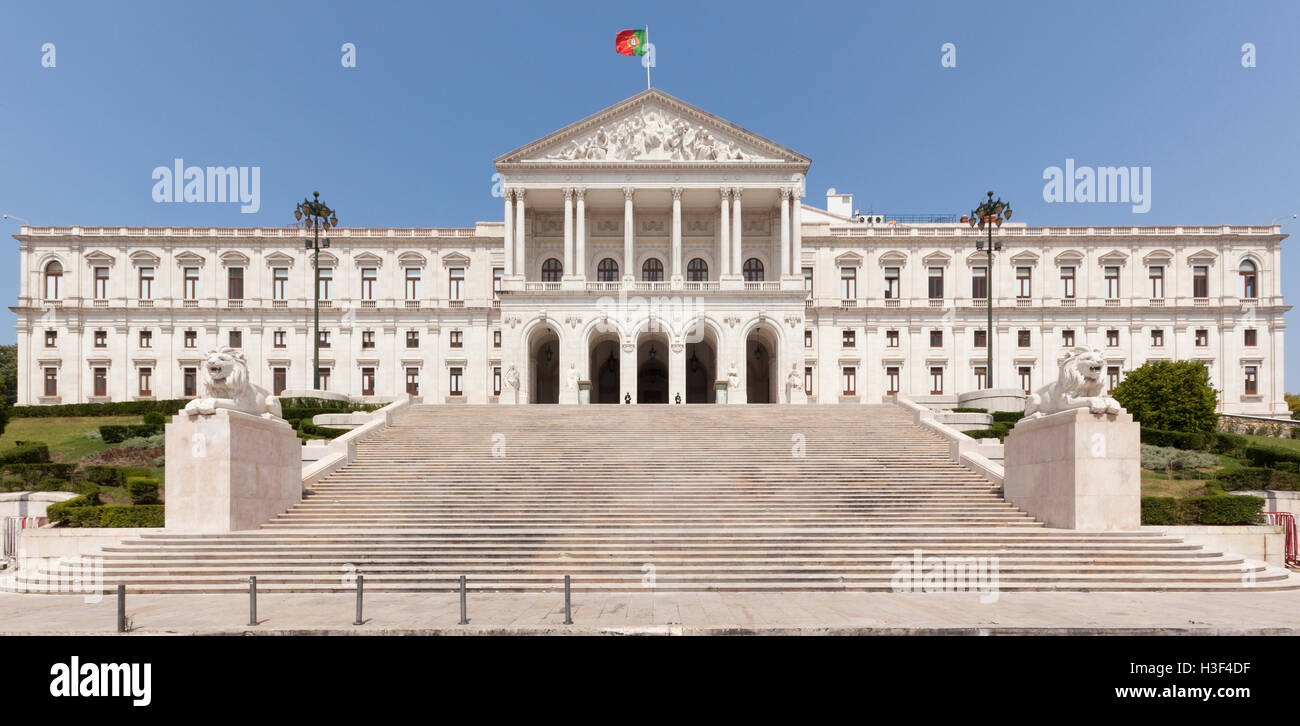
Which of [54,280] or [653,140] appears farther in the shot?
[54,280]

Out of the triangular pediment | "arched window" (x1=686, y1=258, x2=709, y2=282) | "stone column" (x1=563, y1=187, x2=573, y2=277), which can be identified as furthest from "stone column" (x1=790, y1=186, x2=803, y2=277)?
"stone column" (x1=563, y1=187, x2=573, y2=277)

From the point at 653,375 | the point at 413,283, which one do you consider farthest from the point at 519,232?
the point at 653,375

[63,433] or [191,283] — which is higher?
[191,283]

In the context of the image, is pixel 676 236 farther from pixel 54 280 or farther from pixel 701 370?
pixel 54 280

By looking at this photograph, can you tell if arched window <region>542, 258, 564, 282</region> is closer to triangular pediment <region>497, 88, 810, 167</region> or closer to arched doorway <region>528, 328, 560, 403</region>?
arched doorway <region>528, 328, 560, 403</region>

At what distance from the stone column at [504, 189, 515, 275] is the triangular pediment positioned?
2.32m

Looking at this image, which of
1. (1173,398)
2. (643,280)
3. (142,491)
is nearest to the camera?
(142,491)

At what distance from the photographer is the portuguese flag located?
173ft

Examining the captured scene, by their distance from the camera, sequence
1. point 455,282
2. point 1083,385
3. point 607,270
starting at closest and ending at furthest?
point 1083,385 < point 607,270 < point 455,282

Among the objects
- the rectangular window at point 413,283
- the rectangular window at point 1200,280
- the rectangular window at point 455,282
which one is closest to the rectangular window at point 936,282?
the rectangular window at point 1200,280

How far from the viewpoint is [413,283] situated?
62.3 metres

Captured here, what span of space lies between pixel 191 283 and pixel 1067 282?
220 feet

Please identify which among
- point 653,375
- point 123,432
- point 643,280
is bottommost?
point 123,432
